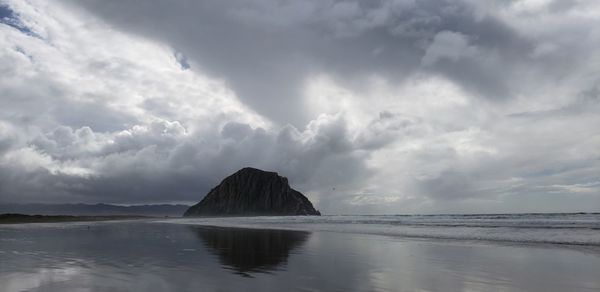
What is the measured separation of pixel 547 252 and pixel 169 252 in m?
23.4

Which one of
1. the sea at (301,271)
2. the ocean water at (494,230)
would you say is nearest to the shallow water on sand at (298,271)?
the sea at (301,271)

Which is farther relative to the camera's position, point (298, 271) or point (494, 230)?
point (494, 230)

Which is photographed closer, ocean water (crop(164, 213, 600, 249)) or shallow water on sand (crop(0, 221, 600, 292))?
shallow water on sand (crop(0, 221, 600, 292))

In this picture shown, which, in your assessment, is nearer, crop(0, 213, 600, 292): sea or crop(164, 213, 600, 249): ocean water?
crop(0, 213, 600, 292): sea

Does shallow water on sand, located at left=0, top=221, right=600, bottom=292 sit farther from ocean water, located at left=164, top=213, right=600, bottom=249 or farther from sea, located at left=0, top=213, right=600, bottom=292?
ocean water, located at left=164, top=213, right=600, bottom=249

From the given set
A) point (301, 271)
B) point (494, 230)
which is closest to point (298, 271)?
point (301, 271)

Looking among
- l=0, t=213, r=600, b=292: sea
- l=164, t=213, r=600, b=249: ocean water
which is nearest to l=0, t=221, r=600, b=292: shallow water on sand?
l=0, t=213, r=600, b=292: sea

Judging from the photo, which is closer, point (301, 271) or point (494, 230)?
point (301, 271)

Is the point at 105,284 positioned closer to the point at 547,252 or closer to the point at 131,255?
the point at 131,255

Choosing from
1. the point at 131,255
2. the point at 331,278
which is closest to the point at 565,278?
the point at 331,278

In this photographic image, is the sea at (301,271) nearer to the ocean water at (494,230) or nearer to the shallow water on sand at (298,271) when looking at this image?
the shallow water on sand at (298,271)

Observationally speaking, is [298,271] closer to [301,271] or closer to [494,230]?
[301,271]

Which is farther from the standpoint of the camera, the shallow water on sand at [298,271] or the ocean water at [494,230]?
the ocean water at [494,230]

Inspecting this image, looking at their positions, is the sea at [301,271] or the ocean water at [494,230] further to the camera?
the ocean water at [494,230]
